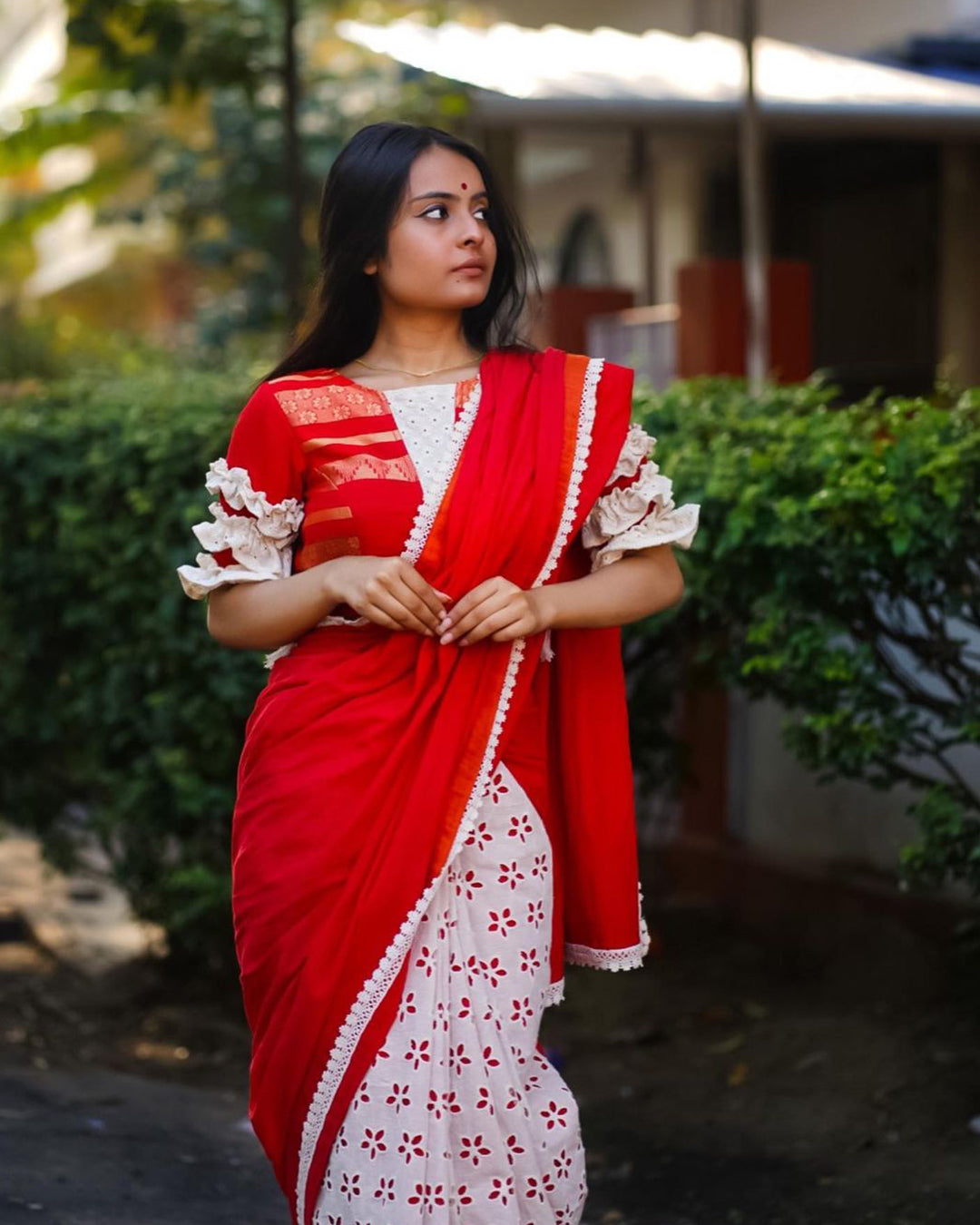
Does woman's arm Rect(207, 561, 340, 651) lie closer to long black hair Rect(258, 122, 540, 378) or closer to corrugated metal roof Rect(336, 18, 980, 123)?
long black hair Rect(258, 122, 540, 378)

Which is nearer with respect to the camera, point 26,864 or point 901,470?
point 901,470

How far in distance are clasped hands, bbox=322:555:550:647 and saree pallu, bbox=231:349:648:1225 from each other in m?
0.07

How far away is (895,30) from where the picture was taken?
9.80 m

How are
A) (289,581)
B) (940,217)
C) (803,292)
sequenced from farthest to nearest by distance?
(940,217)
(803,292)
(289,581)

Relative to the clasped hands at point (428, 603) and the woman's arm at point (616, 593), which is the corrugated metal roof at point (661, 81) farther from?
the clasped hands at point (428, 603)

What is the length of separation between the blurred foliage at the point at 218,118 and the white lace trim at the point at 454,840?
16.6 ft

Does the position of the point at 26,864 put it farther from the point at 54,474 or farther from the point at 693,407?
the point at 693,407

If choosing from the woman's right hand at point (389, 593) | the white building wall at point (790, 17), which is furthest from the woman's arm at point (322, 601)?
the white building wall at point (790, 17)

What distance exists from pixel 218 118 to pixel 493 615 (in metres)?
10.0

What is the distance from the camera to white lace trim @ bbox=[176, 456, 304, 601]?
285 centimetres

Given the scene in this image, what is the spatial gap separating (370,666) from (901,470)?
139 cm

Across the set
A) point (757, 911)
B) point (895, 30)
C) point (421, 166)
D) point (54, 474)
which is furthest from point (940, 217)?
point (421, 166)

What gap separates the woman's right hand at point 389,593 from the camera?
8.85ft

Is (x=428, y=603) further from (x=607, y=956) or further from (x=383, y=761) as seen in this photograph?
(x=607, y=956)
